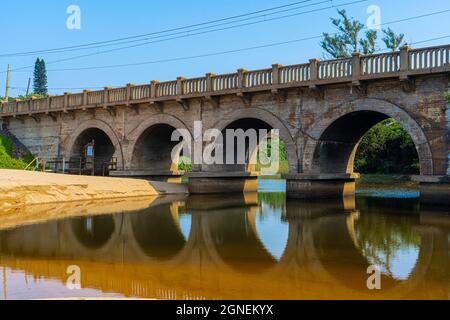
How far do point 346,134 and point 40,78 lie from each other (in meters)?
76.0

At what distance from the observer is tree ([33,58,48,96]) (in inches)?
3359

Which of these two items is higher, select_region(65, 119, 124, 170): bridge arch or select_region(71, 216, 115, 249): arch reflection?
select_region(65, 119, 124, 170): bridge arch

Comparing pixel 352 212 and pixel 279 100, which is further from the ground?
pixel 279 100

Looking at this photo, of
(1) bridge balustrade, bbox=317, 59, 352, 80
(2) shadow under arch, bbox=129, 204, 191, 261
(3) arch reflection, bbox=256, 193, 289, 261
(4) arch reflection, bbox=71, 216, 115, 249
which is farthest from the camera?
(1) bridge balustrade, bbox=317, 59, 352, 80

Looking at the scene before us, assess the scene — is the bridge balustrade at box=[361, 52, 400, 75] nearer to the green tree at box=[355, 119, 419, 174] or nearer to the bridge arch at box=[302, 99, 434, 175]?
the bridge arch at box=[302, 99, 434, 175]

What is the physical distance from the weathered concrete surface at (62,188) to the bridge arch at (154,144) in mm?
3722

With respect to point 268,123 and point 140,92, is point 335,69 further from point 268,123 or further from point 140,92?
point 140,92

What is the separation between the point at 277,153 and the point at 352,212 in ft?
120

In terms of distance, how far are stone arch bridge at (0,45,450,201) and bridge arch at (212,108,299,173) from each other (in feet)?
0.15

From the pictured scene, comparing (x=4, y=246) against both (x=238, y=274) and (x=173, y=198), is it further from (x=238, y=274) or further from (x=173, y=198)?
(x=173, y=198)

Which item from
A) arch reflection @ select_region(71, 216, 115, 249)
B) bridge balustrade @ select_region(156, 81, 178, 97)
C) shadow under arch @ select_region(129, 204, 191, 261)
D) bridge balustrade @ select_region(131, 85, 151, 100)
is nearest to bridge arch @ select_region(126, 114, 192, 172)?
bridge balustrade @ select_region(156, 81, 178, 97)

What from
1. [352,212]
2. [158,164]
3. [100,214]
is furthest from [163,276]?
[158,164]

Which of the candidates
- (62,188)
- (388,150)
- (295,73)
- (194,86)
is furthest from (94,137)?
(388,150)

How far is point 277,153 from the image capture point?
178 ft
